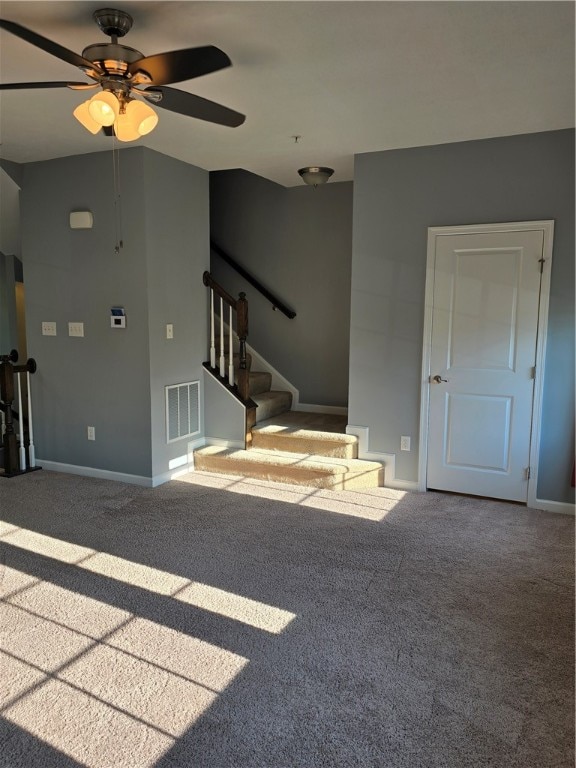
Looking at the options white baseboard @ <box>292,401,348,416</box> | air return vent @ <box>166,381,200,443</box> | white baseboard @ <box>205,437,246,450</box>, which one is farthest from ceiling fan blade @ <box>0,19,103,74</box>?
white baseboard @ <box>292,401,348,416</box>

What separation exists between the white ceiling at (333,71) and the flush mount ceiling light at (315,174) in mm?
496

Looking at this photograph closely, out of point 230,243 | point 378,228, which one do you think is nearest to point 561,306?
point 378,228

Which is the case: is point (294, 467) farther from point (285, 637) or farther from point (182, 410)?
point (285, 637)

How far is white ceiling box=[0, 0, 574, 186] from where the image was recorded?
7.13 ft

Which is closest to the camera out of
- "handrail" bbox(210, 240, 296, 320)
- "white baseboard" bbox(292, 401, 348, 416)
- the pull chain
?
the pull chain

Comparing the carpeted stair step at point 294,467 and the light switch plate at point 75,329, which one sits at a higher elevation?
the light switch plate at point 75,329

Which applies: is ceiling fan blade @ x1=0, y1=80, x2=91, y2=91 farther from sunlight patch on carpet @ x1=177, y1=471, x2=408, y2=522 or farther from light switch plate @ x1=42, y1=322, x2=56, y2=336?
sunlight patch on carpet @ x1=177, y1=471, x2=408, y2=522

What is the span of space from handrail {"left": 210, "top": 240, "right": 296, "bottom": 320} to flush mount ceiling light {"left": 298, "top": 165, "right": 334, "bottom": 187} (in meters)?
1.35

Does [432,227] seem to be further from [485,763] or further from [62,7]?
[485,763]

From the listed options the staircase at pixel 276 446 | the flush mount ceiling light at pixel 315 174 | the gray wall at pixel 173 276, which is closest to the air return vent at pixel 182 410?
the gray wall at pixel 173 276

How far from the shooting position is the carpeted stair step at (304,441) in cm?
446

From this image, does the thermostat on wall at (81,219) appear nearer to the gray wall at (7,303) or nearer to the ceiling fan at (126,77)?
the gray wall at (7,303)

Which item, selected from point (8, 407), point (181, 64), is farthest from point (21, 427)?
point (181, 64)

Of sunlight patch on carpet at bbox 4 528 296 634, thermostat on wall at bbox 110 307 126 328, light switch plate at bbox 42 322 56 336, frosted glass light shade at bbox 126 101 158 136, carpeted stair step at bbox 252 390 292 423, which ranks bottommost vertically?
sunlight patch on carpet at bbox 4 528 296 634
